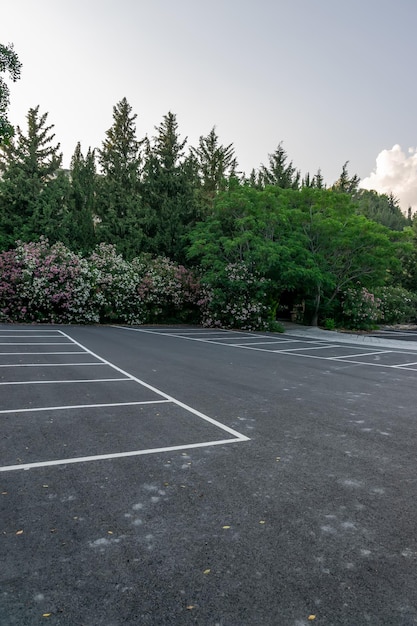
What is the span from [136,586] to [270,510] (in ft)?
4.11

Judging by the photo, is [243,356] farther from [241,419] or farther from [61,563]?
[61,563]

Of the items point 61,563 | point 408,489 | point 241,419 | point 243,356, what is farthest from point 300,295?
point 61,563

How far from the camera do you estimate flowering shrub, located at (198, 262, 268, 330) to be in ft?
68.2

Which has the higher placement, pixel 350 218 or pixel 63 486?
pixel 350 218

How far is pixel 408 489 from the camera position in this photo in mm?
3559

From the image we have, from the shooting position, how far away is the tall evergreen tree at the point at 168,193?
1109 inches

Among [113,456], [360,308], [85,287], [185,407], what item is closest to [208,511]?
[113,456]

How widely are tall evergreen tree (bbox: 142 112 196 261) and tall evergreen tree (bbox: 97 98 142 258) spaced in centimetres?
92

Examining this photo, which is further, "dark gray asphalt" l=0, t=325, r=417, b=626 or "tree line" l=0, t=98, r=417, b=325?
"tree line" l=0, t=98, r=417, b=325

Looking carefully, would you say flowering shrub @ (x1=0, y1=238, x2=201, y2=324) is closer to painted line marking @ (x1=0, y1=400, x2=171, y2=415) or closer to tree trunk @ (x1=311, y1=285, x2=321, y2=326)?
tree trunk @ (x1=311, y1=285, x2=321, y2=326)

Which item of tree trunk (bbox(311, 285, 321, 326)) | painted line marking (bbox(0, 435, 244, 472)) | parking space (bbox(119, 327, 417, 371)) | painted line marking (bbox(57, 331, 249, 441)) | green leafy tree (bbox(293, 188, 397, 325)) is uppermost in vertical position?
green leafy tree (bbox(293, 188, 397, 325))

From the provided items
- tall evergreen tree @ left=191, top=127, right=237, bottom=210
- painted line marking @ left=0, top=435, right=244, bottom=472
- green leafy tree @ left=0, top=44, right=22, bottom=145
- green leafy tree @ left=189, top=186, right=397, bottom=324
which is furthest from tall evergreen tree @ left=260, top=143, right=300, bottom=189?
painted line marking @ left=0, top=435, right=244, bottom=472

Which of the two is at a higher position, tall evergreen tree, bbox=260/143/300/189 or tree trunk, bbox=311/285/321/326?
tall evergreen tree, bbox=260/143/300/189

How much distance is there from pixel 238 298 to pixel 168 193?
13.1m
